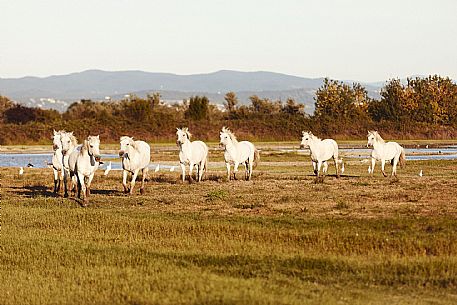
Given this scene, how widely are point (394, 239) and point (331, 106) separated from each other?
86357 mm

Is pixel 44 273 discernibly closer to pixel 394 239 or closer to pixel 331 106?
pixel 394 239

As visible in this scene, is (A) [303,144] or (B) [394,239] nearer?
(B) [394,239]

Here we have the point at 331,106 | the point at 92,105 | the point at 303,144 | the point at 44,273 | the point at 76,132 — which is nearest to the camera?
the point at 44,273

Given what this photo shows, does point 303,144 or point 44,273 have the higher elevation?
point 303,144

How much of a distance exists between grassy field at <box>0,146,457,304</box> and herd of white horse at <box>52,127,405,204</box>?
99 centimetres

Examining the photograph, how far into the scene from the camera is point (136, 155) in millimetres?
29906

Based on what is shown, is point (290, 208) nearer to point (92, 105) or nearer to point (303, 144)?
point (303, 144)

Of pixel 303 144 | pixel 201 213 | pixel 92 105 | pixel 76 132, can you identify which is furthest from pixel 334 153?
pixel 92 105

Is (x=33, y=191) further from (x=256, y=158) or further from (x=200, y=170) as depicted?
(x=256, y=158)

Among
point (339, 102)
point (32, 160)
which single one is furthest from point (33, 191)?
point (339, 102)

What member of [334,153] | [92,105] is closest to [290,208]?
[334,153]

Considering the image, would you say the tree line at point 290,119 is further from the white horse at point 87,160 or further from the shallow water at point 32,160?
the white horse at point 87,160

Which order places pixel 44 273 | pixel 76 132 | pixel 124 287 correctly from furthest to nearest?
pixel 76 132, pixel 44 273, pixel 124 287

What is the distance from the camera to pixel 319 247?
18312mm
